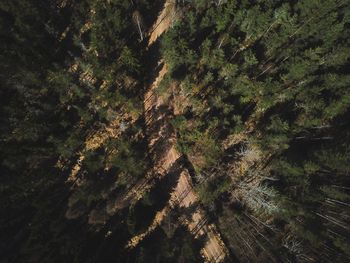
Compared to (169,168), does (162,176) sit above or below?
below

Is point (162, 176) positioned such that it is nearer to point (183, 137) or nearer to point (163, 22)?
point (183, 137)

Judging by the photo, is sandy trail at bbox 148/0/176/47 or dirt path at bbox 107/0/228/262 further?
sandy trail at bbox 148/0/176/47

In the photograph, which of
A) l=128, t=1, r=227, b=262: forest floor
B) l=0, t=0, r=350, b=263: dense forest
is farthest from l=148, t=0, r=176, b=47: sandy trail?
l=0, t=0, r=350, b=263: dense forest

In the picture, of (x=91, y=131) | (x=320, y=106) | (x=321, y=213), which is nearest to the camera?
(x=321, y=213)

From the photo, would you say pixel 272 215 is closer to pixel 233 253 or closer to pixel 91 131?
pixel 233 253

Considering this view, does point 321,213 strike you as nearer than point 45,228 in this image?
Yes

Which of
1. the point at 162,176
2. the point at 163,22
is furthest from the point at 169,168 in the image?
the point at 163,22

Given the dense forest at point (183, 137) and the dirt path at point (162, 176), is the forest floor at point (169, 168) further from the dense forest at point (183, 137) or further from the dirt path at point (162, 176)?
the dense forest at point (183, 137)

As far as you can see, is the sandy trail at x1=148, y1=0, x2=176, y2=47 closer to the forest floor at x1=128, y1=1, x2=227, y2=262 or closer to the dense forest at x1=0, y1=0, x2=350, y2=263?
the forest floor at x1=128, y1=1, x2=227, y2=262

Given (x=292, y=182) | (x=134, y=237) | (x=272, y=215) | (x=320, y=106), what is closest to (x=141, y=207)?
(x=134, y=237)
